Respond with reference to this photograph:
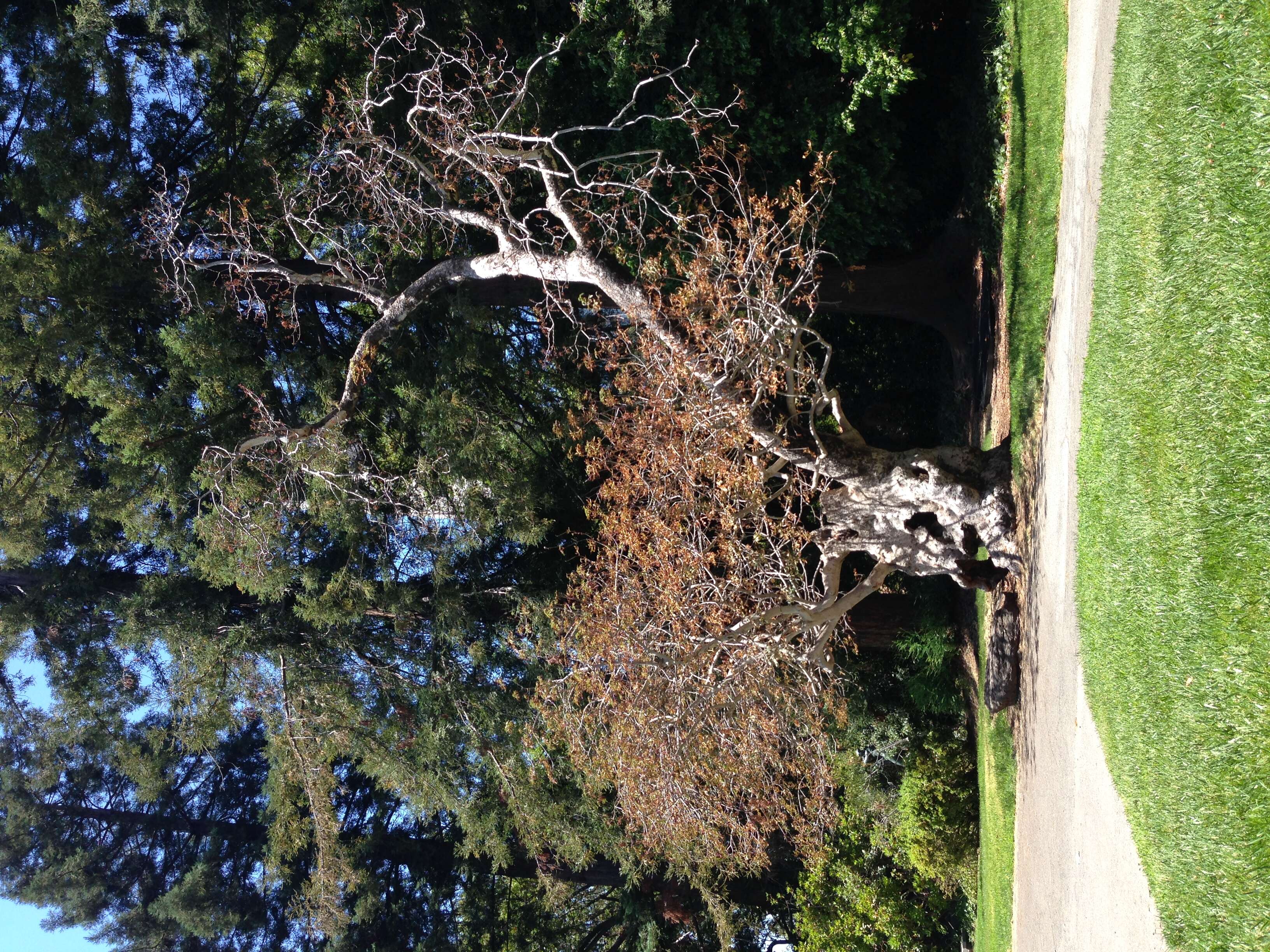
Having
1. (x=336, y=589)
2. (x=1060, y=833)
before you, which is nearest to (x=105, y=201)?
(x=336, y=589)

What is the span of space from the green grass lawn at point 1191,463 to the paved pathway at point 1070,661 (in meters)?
0.48

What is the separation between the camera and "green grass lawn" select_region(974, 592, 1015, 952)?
11.4 m

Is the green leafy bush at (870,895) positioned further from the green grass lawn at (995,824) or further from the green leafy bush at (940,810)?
the green grass lawn at (995,824)

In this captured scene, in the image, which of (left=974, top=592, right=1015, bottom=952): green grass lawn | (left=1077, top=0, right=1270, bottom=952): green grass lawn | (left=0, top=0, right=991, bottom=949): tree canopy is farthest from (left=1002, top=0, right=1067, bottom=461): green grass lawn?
(left=974, top=592, right=1015, bottom=952): green grass lawn

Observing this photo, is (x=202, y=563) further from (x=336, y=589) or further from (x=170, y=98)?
(x=170, y=98)

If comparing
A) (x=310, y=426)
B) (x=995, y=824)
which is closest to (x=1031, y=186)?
(x=995, y=824)

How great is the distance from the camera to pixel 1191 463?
578cm

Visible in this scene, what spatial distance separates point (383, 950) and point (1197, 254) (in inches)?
797

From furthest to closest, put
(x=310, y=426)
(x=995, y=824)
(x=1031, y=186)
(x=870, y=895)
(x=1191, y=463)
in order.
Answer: (x=870, y=895) < (x=310, y=426) < (x=995, y=824) < (x=1031, y=186) < (x=1191, y=463)

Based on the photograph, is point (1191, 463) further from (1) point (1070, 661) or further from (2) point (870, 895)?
(2) point (870, 895)

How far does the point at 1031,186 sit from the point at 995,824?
27.6ft

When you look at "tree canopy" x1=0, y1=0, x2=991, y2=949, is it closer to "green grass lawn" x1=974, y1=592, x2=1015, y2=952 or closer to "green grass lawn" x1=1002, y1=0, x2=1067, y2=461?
"green grass lawn" x1=1002, y1=0, x2=1067, y2=461

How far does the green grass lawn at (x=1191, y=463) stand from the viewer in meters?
5.12

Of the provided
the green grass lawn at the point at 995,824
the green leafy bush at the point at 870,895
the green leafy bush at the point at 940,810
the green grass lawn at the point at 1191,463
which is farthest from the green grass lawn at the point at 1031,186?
the green leafy bush at the point at 870,895
